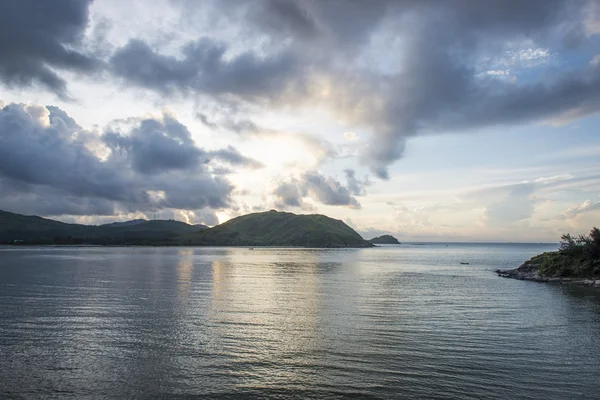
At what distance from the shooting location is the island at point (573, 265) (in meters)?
81.1

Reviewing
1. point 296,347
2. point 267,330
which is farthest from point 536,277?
point 296,347

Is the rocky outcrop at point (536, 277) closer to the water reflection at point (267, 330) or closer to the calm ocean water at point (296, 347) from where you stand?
the calm ocean water at point (296, 347)

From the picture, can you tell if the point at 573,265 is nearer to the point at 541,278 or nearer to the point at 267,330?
the point at 541,278

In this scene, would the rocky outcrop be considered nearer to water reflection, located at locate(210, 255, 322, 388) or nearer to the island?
the island

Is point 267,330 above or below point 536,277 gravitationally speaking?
below

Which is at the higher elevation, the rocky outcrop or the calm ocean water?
the rocky outcrop

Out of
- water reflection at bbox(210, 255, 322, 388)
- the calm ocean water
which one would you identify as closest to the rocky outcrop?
the calm ocean water

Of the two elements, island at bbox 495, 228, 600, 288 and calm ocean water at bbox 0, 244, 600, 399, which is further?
island at bbox 495, 228, 600, 288

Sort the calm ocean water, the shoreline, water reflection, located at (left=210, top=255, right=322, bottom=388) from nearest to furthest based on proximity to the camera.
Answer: the calm ocean water
water reflection, located at (left=210, top=255, right=322, bottom=388)
the shoreline

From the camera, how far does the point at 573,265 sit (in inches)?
3425

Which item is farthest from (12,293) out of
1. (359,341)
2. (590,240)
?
(590,240)

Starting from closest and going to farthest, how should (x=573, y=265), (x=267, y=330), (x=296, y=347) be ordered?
(x=296, y=347), (x=267, y=330), (x=573, y=265)

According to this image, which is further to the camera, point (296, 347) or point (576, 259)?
point (576, 259)

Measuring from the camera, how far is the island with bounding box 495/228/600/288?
81125 millimetres
